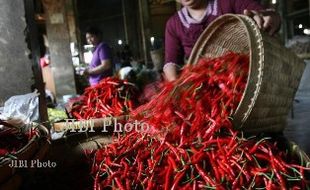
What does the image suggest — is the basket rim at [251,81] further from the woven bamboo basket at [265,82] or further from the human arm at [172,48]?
the human arm at [172,48]

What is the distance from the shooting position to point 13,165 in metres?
2.04

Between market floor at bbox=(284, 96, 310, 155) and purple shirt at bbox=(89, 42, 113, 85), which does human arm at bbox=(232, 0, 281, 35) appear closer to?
market floor at bbox=(284, 96, 310, 155)

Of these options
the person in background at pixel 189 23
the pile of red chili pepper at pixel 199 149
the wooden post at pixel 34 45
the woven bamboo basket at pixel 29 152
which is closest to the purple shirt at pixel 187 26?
the person in background at pixel 189 23

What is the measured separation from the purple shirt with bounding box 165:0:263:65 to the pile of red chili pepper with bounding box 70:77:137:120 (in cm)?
54

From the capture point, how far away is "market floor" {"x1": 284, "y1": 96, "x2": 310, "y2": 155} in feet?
17.1

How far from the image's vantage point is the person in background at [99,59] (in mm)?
7051

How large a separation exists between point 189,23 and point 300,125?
330 cm

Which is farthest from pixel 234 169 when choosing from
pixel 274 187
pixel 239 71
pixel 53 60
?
pixel 53 60

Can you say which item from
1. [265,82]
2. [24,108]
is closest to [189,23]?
[265,82]

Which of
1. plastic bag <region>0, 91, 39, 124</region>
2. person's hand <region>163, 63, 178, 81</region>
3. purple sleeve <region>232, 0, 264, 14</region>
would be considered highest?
purple sleeve <region>232, 0, 264, 14</region>

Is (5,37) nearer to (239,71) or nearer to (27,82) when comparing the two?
(27,82)

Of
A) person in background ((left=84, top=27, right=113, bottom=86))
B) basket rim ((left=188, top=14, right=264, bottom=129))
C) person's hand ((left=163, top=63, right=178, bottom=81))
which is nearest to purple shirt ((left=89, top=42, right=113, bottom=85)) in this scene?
person in background ((left=84, top=27, right=113, bottom=86))

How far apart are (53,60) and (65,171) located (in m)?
9.01

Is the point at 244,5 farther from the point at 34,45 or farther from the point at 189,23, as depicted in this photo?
the point at 34,45
